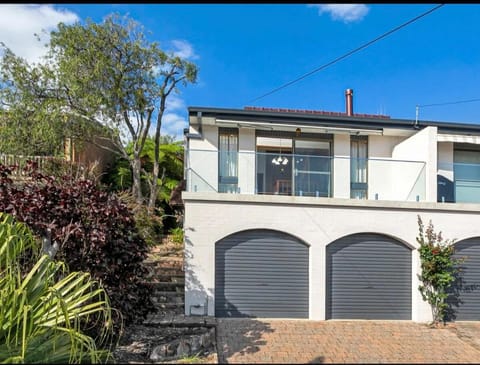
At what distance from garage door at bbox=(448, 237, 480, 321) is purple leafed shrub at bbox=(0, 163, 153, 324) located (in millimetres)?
8631

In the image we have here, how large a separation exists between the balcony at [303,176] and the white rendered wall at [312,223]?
36 cm

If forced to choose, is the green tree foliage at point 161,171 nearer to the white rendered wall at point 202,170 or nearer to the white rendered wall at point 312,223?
the white rendered wall at point 202,170

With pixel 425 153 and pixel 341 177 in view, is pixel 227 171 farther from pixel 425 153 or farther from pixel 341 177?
pixel 425 153

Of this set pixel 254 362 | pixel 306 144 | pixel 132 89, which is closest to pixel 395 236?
pixel 306 144

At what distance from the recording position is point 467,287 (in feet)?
30.1

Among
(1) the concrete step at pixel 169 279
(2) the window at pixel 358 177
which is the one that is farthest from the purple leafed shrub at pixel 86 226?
(2) the window at pixel 358 177

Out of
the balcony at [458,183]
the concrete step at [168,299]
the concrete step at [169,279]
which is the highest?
the balcony at [458,183]

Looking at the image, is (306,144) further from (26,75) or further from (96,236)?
(26,75)

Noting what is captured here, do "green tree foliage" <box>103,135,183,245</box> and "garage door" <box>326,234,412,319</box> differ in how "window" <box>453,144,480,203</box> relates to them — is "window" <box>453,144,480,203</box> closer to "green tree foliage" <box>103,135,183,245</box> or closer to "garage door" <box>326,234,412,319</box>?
"garage door" <box>326,234,412,319</box>

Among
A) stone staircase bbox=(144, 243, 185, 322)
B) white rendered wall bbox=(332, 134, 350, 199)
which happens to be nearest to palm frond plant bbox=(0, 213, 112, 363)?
stone staircase bbox=(144, 243, 185, 322)

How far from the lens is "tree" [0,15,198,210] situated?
11.6 meters

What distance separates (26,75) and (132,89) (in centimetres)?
378

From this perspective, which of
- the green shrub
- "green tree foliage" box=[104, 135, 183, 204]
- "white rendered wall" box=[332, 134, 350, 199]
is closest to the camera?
"white rendered wall" box=[332, 134, 350, 199]

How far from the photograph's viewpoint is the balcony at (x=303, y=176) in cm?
900
